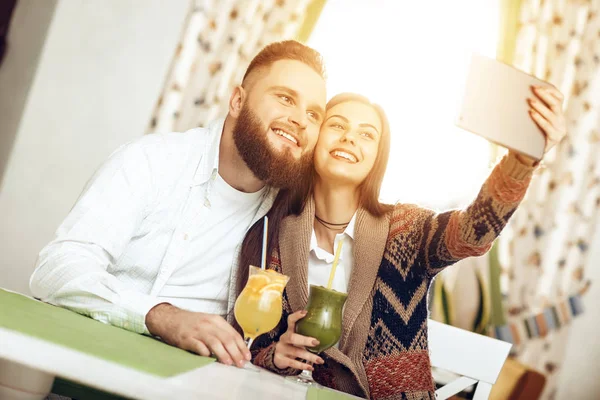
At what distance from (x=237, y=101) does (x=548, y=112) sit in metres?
0.96

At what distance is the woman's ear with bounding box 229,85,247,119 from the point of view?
6.22ft

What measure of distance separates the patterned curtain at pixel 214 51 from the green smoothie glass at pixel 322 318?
7.13 feet

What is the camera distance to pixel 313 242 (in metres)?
1.70

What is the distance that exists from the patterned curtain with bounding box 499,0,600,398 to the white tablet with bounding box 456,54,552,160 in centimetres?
243

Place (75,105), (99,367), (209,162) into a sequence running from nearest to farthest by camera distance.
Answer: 1. (99,367)
2. (209,162)
3. (75,105)

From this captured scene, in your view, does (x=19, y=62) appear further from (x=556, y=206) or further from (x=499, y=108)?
(x=556, y=206)

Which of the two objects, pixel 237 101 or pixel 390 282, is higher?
pixel 237 101

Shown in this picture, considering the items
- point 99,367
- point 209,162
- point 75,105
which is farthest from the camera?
point 75,105

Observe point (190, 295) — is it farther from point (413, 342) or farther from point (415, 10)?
point (415, 10)

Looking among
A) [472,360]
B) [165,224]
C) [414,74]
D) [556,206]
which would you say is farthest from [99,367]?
[556,206]

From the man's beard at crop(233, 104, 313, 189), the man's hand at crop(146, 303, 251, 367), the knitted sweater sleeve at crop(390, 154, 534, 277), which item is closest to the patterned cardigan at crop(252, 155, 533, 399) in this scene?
the knitted sweater sleeve at crop(390, 154, 534, 277)

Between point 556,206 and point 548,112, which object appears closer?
point 548,112

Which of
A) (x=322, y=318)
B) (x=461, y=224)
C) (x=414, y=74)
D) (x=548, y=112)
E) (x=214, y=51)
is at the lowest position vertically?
(x=322, y=318)

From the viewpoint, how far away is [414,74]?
3584 millimetres
